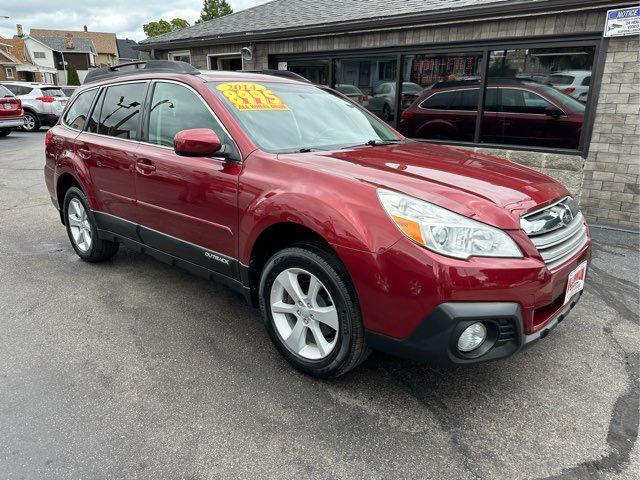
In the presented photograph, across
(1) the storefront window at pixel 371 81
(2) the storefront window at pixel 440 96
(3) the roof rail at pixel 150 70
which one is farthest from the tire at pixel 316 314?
(1) the storefront window at pixel 371 81

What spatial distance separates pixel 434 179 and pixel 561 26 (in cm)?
531

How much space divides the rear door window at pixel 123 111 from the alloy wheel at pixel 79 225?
0.88 m

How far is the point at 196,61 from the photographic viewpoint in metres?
11.9

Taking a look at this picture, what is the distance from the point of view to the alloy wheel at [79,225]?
443 cm

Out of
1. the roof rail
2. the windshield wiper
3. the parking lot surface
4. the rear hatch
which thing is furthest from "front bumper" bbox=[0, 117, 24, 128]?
the windshield wiper

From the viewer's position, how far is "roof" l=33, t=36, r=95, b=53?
67.9 metres

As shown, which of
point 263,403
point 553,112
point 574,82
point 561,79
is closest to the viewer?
point 263,403

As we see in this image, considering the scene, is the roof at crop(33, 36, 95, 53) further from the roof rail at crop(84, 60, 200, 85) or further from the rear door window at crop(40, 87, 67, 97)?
the roof rail at crop(84, 60, 200, 85)

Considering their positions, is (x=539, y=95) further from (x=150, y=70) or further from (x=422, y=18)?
(x=150, y=70)

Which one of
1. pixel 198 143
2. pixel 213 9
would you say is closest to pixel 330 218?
pixel 198 143

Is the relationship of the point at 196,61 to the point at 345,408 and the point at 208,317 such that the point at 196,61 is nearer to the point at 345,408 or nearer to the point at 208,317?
the point at 208,317

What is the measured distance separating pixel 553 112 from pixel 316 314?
19.1ft

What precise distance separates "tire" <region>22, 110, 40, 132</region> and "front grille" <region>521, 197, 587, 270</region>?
1995 centimetres

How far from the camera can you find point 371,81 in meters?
8.70
